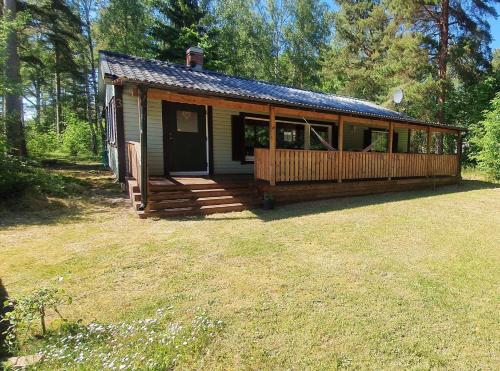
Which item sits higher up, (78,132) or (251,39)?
(251,39)

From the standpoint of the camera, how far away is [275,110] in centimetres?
700

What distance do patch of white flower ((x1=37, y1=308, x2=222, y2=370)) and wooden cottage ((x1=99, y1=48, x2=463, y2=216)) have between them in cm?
339

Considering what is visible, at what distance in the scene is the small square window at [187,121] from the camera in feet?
26.4

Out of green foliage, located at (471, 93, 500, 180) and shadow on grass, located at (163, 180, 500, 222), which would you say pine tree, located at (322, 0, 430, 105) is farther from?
shadow on grass, located at (163, 180, 500, 222)

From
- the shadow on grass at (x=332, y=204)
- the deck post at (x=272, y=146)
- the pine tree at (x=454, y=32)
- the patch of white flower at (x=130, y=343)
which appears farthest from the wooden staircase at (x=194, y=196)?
the pine tree at (x=454, y=32)

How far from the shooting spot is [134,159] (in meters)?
6.59

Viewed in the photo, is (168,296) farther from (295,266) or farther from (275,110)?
(275,110)

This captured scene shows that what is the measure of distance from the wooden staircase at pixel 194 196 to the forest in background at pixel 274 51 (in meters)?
3.23

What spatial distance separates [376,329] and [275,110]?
5398mm

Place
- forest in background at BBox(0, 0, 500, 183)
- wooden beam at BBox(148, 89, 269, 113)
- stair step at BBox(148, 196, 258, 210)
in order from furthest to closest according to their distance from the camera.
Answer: forest in background at BBox(0, 0, 500, 183), stair step at BBox(148, 196, 258, 210), wooden beam at BBox(148, 89, 269, 113)

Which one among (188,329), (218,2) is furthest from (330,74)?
(188,329)

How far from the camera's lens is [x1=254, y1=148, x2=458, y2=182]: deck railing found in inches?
286

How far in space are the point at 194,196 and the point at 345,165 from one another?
4.38 metres

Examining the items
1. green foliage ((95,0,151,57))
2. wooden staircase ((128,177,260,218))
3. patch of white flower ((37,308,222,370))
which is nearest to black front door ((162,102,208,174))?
wooden staircase ((128,177,260,218))
